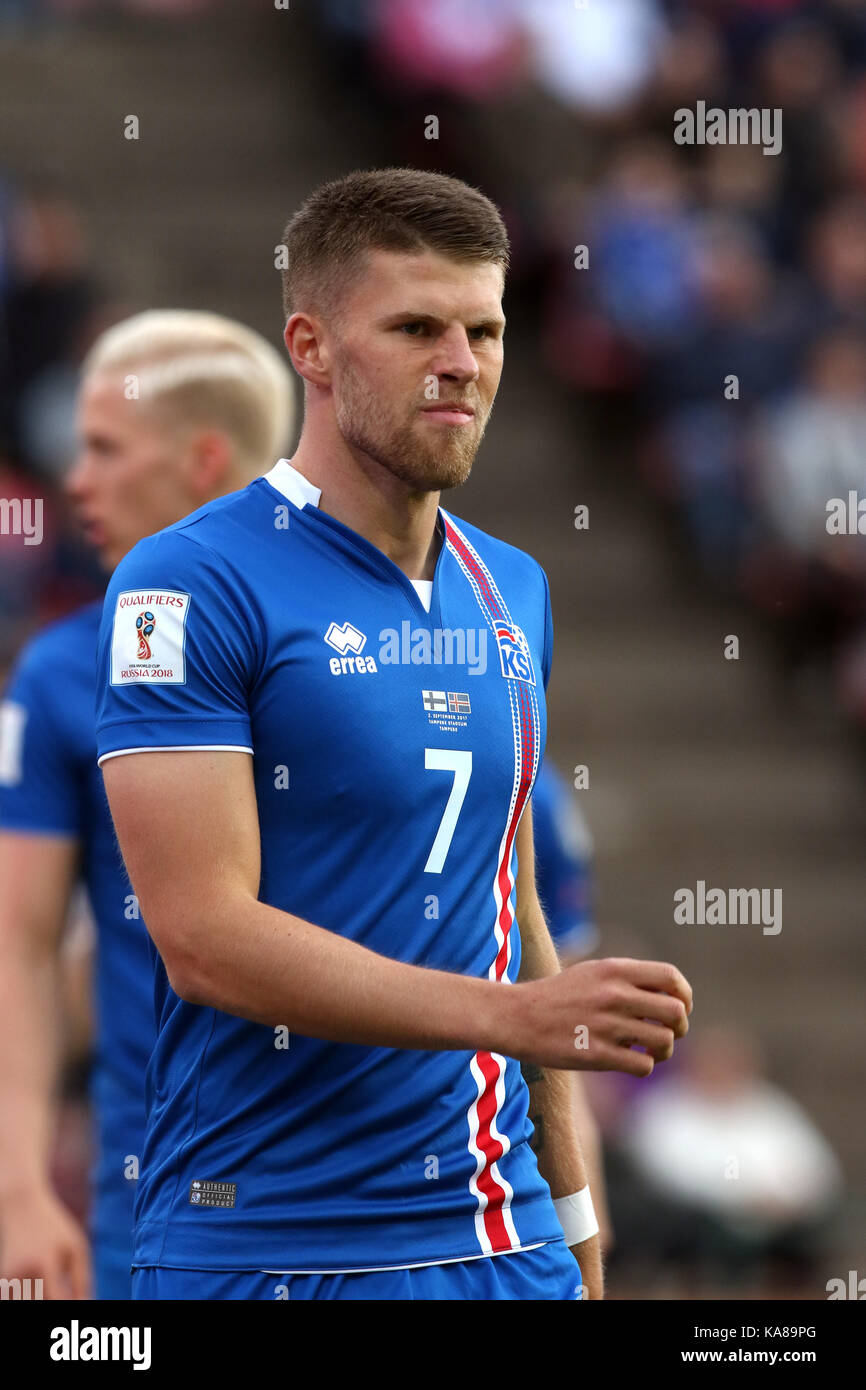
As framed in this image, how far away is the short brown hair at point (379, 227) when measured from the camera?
114 inches

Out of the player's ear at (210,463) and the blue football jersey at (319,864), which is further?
the player's ear at (210,463)

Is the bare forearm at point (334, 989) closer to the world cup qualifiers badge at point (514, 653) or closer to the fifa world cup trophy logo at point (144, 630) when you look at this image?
the fifa world cup trophy logo at point (144, 630)

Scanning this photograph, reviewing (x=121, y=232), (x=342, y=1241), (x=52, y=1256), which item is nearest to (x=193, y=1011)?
(x=342, y=1241)

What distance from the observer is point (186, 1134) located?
284 centimetres

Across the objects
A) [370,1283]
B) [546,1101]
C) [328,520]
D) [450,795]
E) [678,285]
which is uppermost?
[678,285]

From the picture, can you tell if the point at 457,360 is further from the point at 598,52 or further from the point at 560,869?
the point at 598,52

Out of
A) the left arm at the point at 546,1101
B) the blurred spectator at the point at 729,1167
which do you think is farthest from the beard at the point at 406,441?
the blurred spectator at the point at 729,1167

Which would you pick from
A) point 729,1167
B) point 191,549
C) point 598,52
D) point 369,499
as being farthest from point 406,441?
point 598,52

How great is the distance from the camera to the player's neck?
9.70ft

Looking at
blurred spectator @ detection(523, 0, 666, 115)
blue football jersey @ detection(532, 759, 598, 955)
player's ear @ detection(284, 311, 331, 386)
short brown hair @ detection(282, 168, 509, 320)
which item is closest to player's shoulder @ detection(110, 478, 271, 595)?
player's ear @ detection(284, 311, 331, 386)

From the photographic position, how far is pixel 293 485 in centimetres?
296

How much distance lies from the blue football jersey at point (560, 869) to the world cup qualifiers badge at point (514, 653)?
3.01ft

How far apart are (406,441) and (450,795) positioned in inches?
19.5

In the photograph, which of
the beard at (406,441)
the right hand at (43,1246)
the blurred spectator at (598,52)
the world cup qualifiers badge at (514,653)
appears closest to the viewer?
the beard at (406,441)
